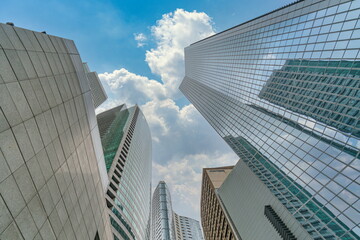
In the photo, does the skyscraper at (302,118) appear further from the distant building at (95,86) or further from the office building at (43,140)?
the distant building at (95,86)

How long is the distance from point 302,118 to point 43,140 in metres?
43.9

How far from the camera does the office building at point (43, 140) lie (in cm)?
877

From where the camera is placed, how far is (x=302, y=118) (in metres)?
40.9

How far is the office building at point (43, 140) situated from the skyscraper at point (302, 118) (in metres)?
31.9

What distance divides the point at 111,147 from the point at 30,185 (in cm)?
6761

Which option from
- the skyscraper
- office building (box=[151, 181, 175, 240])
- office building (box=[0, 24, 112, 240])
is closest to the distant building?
office building (box=[151, 181, 175, 240])

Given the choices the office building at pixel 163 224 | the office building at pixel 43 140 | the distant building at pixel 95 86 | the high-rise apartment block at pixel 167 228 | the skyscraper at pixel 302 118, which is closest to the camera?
the office building at pixel 43 140

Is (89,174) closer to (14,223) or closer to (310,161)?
(14,223)

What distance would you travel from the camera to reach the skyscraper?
2966 cm

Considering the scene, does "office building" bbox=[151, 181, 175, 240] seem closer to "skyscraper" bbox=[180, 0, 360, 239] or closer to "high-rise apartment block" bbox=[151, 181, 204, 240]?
"high-rise apartment block" bbox=[151, 181, 204, 240]

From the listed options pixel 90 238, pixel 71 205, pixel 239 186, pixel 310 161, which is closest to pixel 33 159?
pixel 71 205

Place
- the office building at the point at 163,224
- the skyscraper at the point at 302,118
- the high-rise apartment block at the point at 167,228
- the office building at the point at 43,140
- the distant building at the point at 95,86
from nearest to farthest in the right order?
the office building at the point at 43,140 < the skyscraper at the point at 302,118 < the office building at the point at 163,224 < the high-rise apartment block at the point at 167,228 < the distant building at the point at 95,86

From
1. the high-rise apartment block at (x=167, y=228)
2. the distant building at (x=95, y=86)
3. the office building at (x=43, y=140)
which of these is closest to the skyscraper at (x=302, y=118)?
the office building at (x=43, y=140)

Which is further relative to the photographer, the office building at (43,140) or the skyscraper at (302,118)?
the skyscraper at (302,118)
